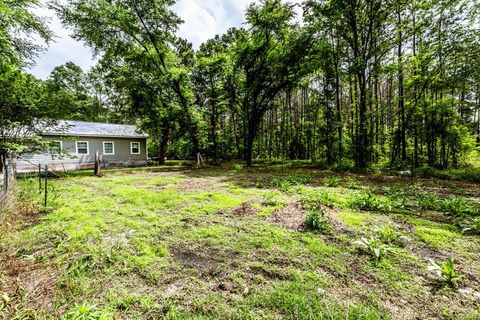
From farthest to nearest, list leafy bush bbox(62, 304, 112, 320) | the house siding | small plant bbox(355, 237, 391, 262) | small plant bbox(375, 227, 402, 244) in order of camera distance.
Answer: the house siding, small plant bbox(375, 227, 402, 244), small plant bbox(355, 237, 391, 262), leafy bush bbox(62, 304, 112, 320)

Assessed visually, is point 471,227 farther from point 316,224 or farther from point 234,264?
point 234,264

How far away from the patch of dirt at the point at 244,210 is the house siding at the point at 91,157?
13.3 meters

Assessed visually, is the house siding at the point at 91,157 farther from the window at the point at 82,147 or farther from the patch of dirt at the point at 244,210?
the patch of dirt at the point at 244,210

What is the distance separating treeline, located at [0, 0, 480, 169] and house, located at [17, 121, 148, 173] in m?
2.20

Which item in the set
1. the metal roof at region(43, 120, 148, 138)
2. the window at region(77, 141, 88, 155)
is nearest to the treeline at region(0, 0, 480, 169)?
the metal roof at region(43, 120, 148, 138)

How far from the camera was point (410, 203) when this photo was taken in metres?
4.79

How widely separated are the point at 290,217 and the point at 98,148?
16775mm

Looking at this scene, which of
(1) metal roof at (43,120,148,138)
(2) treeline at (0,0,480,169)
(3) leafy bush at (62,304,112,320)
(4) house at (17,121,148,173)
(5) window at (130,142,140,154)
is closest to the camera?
(3) leafy bush at (62,304,112,320)

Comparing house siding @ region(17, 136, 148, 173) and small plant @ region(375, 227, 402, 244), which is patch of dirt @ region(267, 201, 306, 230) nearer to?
small plant @ region(375, 227, 402, 244)

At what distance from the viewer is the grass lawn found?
5.81ft

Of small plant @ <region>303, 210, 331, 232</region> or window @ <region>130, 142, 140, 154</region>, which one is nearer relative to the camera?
small plant @ <region>303, 210, 331, 232</region>

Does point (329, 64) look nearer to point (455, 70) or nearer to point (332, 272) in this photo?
point (455, 70)

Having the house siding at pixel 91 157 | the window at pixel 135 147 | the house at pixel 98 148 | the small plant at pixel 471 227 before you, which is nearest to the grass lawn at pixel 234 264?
the small plant at pixel 471 227

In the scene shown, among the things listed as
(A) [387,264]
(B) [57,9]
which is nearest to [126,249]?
(A) [387,264]
